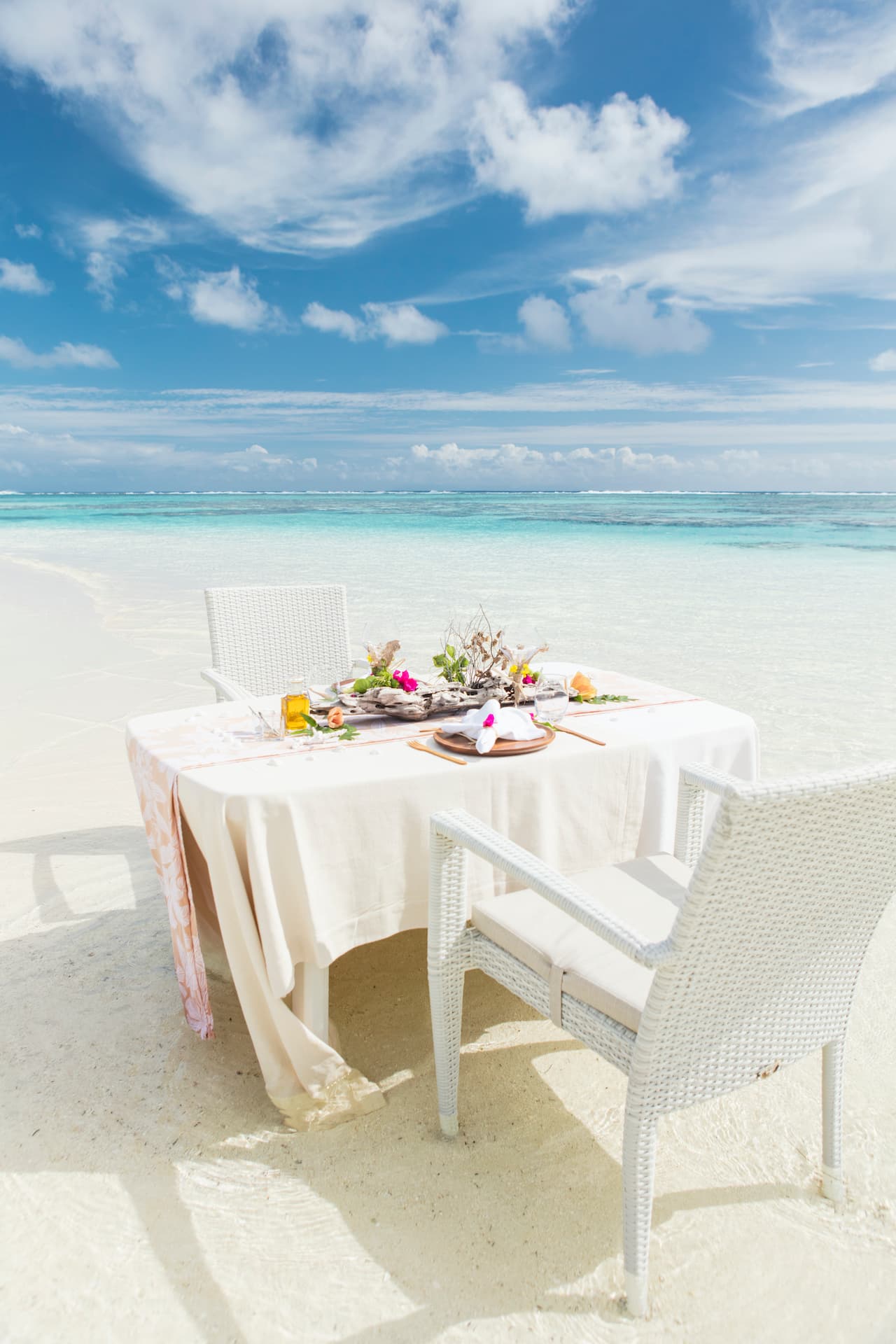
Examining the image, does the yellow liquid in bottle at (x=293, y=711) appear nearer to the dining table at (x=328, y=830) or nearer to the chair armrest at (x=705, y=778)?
the dining table at (x=328, y=830)


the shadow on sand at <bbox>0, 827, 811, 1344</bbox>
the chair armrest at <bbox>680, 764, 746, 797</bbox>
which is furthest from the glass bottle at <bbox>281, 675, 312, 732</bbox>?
the chair armrest at <bbox>680, 764, 746, 797</bbox>

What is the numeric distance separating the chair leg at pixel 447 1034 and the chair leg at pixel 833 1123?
719 mm

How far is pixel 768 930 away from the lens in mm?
1277

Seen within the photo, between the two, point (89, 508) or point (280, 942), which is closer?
point (280, 942)

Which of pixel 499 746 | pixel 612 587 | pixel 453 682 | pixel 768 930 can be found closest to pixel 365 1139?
pixel 499 746

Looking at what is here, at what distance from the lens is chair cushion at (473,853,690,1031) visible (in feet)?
4.71

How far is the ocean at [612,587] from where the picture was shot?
5.75 m

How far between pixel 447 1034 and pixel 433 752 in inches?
23.6

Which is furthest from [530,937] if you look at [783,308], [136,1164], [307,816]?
[783,308]

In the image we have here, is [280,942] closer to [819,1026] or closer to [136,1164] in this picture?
[136,1164]

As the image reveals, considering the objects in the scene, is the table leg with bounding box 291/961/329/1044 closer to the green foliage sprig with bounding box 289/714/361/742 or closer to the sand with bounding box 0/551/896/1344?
the sand with bounding box 0/551/896/1344

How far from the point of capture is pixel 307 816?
1.69 meters

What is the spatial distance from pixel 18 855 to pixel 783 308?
163 feet

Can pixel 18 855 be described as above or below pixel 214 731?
below
